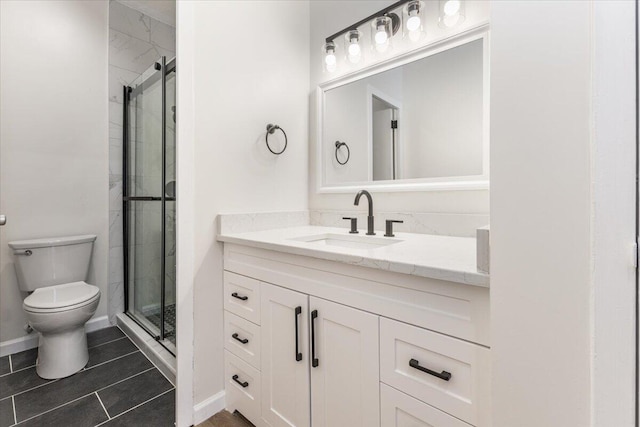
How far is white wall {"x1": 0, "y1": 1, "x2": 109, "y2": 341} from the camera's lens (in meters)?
1.93

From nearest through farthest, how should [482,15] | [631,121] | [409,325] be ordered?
[631,121]
[409,325]
[482,15]

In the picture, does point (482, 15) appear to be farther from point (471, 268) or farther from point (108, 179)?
point (108, 179)

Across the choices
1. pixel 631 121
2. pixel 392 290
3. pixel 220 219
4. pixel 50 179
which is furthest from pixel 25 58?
pixel 631 121

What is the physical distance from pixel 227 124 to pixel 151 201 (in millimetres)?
1029

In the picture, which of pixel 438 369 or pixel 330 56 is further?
pixel 330 56

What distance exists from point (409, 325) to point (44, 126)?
268cm

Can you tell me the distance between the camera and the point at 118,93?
93.4 inches

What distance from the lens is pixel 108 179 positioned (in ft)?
7.72

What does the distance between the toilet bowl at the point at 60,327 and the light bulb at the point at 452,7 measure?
8.15ft

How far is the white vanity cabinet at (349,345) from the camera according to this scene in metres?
0.74

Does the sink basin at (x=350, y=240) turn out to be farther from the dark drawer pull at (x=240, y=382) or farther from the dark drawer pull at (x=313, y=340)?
the dark drawer pull at (x=240, y=382)

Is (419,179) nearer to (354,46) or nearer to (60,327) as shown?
(354,46)

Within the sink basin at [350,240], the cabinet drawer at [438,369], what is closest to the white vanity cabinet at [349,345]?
the cabinet drawer at [438,369]

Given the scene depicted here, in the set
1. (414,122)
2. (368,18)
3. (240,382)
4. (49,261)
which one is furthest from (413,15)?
(49,261)
